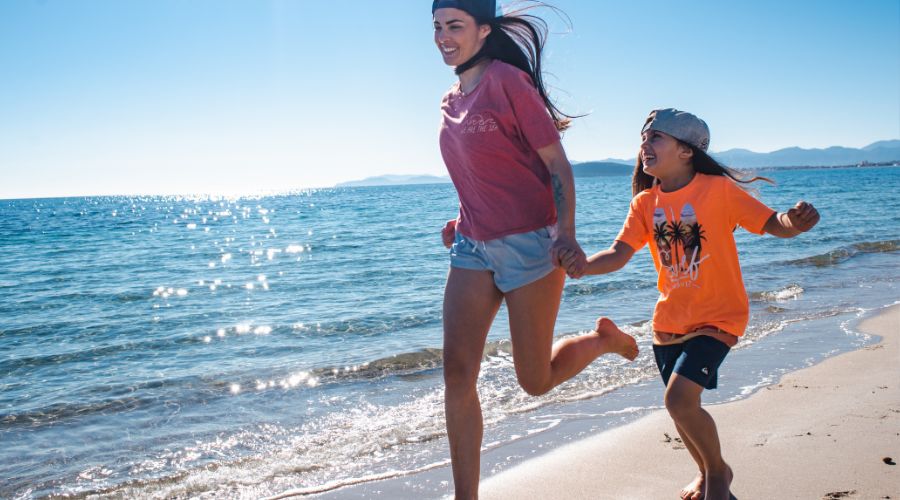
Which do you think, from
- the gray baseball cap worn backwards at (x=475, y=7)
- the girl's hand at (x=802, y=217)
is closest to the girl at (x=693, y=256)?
the girl's hand at (x=802, y=217)

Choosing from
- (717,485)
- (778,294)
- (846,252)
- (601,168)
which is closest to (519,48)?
(717,485)

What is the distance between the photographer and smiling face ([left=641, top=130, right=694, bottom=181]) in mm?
3248

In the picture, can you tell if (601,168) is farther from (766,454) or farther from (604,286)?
(766,454)

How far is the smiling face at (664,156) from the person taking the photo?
3248mm

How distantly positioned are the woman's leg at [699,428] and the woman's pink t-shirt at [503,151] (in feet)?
2.77

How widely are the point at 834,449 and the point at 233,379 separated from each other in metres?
4.97

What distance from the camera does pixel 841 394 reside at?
482cm

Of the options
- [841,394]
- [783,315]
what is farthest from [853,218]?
[841,394]

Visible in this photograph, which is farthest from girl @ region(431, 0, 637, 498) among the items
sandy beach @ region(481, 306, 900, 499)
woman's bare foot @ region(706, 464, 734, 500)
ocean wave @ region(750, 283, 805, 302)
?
ocean wave @ region(750, 283, 805, 302)

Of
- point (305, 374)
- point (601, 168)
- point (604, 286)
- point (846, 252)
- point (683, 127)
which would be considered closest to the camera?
point (683, 127)

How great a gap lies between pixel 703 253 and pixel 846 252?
14195 millimetres

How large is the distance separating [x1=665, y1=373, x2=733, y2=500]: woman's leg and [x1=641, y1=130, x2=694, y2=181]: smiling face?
911 millimetres

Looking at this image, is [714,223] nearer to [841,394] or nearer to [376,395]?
[841,394]

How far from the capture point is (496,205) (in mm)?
2926
